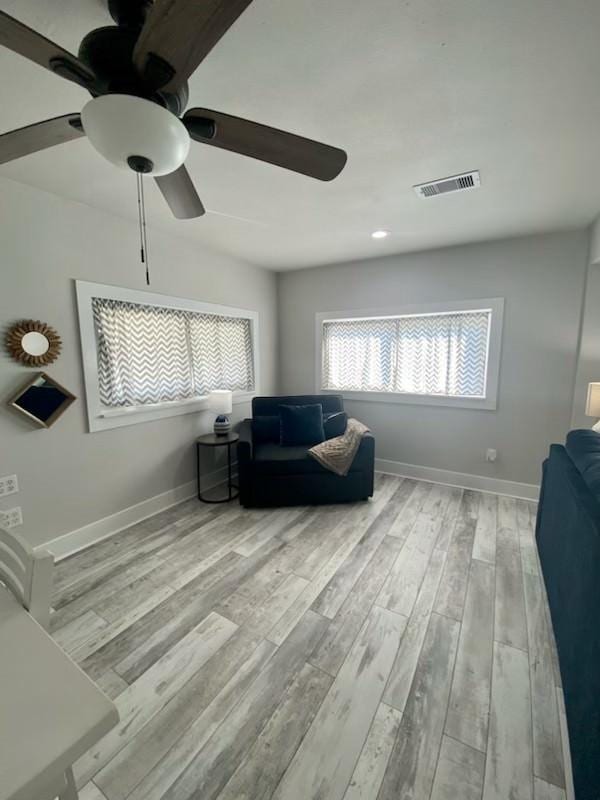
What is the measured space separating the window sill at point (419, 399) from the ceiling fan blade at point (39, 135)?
10.9ft

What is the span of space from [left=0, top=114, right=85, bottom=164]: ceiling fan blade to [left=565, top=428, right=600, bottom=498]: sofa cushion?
7.52ft

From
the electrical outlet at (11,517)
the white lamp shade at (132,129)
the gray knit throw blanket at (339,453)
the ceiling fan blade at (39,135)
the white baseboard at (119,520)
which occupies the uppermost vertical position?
the ceiling fan blade at (39,135)

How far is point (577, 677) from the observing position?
1158 millimetres

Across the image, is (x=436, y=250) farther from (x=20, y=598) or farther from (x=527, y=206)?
(x=20, y=598)

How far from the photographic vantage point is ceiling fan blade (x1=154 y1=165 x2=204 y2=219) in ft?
4.28

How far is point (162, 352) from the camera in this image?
9.73 ft

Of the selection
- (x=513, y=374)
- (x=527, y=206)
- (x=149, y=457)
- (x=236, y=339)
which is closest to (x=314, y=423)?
(x=236, y=339)

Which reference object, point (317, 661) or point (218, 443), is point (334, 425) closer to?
point (218, 443)

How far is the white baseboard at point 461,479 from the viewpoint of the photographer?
126 inches

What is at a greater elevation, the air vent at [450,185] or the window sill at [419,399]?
the air vent at [450,185]

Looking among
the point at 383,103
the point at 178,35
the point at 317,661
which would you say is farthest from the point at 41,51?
the point at 317,661

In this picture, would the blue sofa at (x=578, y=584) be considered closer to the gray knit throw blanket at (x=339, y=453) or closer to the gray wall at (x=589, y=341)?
the gray wall at (x=589, y=341)

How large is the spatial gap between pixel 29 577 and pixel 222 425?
7.90 feet

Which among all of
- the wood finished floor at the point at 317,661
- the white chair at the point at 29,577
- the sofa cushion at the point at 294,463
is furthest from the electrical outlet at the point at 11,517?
the sofa cushion at the point at 294,463
